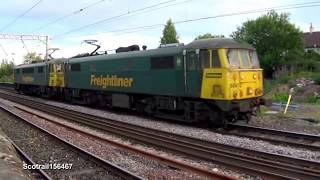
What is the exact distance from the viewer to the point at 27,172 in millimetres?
10586

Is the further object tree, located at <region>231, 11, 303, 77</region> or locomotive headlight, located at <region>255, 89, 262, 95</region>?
tree, located at <region>231, 11, 303, 77</region>

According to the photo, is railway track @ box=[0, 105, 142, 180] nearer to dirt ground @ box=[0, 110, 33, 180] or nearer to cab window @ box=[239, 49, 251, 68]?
dirt ground @ box=[0, 110, 33, 180]

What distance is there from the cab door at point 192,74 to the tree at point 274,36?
50496 mm

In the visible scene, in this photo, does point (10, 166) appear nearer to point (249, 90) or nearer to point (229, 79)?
point (229, 79)

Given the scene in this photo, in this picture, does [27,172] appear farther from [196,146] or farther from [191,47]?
[191,47]

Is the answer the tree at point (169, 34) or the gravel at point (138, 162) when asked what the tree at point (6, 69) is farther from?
the gravel at point (138, 162)

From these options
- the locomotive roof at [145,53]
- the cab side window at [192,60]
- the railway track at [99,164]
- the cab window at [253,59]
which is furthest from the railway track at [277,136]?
the railway track at [99,164]

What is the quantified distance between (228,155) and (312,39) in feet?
282

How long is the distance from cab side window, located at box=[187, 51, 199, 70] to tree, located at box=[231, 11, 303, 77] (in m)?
50.5

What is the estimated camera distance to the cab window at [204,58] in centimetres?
1709

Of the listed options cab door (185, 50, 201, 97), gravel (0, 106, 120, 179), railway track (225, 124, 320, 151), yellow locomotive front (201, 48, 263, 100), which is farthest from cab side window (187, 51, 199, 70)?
gravel (0, 106, 120, 179)

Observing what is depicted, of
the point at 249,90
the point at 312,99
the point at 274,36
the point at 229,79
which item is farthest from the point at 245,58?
the point at 274,36

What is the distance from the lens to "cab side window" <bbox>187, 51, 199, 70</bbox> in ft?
57.6

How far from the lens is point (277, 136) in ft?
50.2
